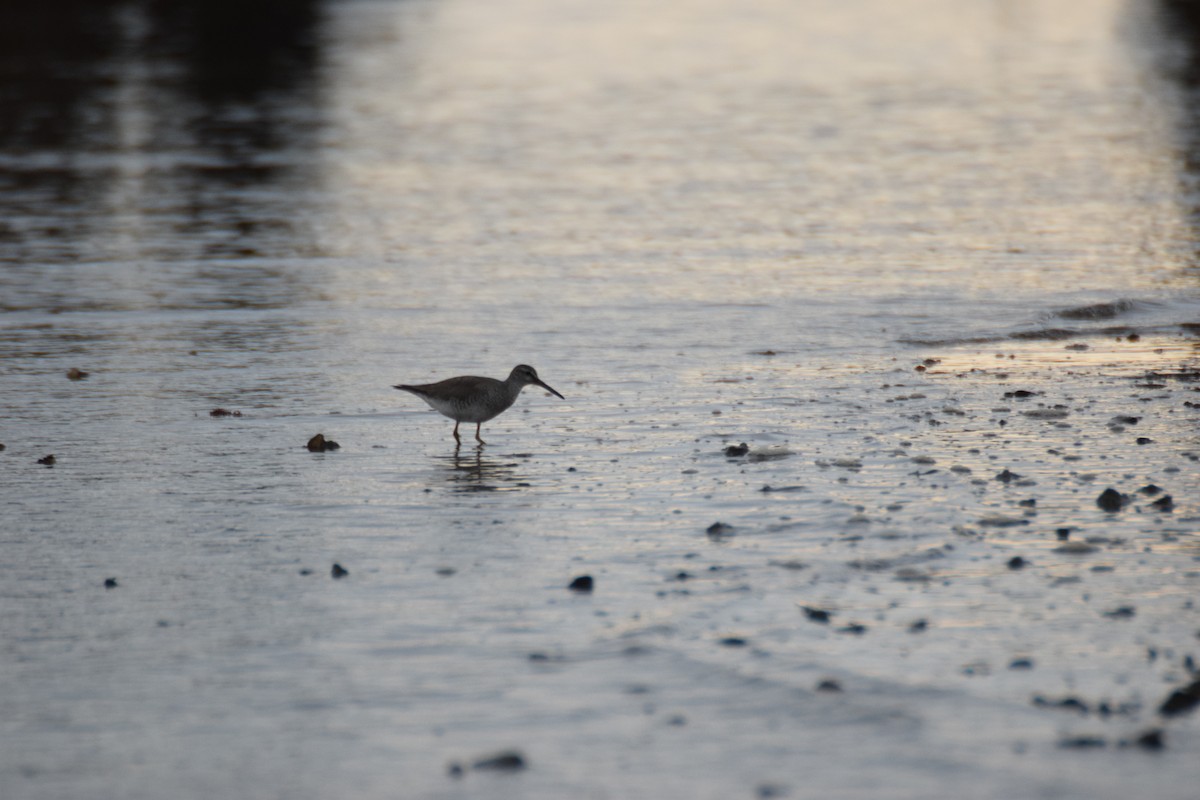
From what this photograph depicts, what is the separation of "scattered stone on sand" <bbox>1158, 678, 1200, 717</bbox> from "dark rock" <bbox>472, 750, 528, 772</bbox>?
3330 mm

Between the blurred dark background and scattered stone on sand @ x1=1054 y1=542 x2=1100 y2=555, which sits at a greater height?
the blurred dark background

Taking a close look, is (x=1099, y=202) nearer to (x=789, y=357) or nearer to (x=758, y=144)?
(x=758, y=144)

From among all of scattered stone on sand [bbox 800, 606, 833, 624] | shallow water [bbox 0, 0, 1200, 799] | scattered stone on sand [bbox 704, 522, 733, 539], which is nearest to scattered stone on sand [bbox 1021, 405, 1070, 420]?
shallow water [bbox 0, 0, 1200, 799]

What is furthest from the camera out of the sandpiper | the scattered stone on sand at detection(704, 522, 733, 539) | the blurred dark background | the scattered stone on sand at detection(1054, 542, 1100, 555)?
the blurred dark background

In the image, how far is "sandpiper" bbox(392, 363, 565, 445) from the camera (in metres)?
14.1

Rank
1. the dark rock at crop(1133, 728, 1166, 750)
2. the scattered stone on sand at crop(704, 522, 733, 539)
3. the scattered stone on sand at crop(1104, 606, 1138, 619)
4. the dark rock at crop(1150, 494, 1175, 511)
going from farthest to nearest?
the dark rock at crop(1150, 494, 1175, 511), the scattered stone on sand at crop(704, 522, 733, 539), the scattered stone on sand at crop(1104, 606, 1138, 619), the dark rock at crop(1133, 728, 1166, 750)

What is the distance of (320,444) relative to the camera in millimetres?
13852

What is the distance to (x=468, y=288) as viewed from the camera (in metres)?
22.6

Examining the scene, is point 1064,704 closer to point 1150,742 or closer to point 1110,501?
point 1150,742

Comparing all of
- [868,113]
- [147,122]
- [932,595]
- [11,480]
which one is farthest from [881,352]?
[147,122]

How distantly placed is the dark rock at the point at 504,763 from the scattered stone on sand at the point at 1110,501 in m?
5.60

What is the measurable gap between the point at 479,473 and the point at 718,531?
2939 mm

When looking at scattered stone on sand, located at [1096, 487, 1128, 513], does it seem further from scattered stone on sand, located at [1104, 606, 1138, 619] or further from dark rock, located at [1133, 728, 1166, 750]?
dark rock, located at [1133, 728, 1166, 750]

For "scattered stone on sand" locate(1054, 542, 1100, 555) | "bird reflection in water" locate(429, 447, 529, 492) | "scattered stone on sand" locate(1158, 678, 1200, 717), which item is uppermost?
"scattered stone on sand" locate(1054, 542, 1100, 555)
